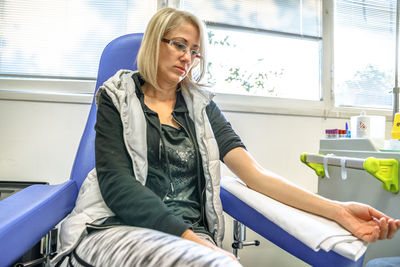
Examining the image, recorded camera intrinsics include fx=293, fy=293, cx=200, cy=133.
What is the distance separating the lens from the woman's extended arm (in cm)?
Result: 65

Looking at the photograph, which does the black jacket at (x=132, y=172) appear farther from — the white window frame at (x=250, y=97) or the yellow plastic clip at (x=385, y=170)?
the white window frame at (x=250, y=97)

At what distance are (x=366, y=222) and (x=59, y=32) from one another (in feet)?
5.60

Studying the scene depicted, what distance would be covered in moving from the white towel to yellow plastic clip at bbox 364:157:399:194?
38 cm

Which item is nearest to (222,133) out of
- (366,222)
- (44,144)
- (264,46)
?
(366,222)

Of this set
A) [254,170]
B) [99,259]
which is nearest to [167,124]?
[254,170]

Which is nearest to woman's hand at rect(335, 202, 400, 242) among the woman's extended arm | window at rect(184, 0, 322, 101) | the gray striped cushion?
the woman's extended arm

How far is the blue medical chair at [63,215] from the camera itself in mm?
597

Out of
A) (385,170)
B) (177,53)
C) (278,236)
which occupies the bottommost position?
(278,236)

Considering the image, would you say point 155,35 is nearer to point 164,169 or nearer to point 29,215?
point 164,169

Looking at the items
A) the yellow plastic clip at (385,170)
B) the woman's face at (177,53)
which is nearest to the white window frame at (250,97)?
the woman's face at (177,53)

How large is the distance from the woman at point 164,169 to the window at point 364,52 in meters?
1.44

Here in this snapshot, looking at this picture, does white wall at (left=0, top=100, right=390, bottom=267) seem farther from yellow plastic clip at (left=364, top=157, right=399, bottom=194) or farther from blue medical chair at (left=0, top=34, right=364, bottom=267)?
yellow plastic clip at (left=364, top=157, right=399, bottom=194)

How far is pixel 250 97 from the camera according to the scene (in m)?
1.87

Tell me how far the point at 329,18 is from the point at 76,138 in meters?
1.83
